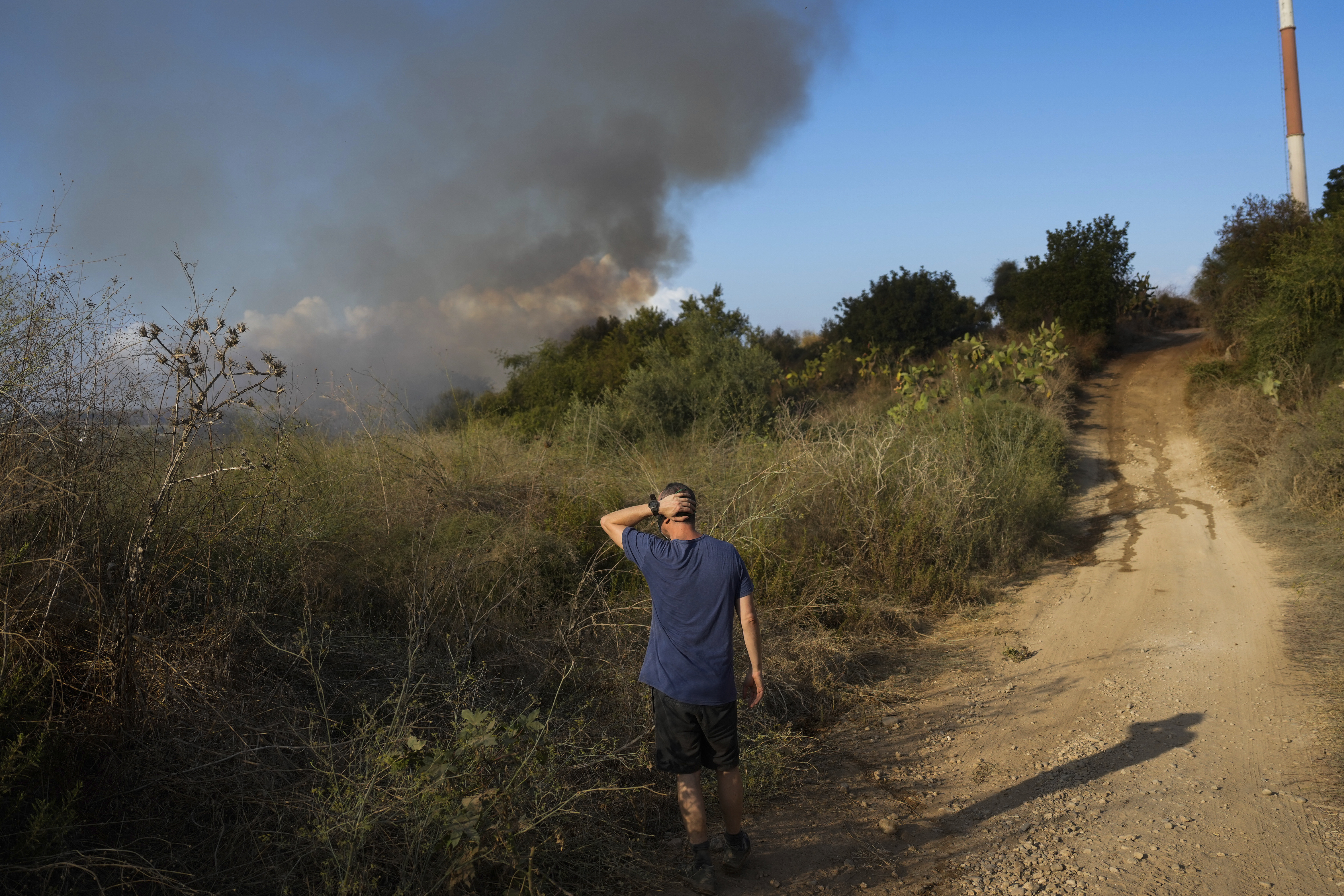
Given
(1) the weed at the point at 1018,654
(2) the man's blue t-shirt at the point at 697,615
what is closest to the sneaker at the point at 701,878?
(2) the man's blue t-shirt at the point at 697,615

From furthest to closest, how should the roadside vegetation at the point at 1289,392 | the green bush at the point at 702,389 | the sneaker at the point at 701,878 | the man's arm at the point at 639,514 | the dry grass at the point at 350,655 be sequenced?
1. the green bush at the point at 702,389
2. the roadside vegetation at the point at 1289,392
3. the man's arm at the point at 639,514
4. the sneaker at the point at 701,878
5. the dry grass at the point at 350,655

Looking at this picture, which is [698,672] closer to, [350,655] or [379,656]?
[379,656]

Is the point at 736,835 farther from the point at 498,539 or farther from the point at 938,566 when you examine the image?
the point at 938,566

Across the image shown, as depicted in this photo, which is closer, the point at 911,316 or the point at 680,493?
the point at 680,493

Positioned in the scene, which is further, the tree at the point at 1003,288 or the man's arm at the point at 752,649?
the tree at the point at 1003,288

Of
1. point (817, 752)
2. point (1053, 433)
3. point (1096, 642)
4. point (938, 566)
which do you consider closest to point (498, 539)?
point (817, 752)

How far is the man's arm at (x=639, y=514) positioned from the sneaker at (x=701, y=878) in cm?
144

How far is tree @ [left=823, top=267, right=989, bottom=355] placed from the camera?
2578cm

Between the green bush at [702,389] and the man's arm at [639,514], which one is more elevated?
the green bush at [702,389]

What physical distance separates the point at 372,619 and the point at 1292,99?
30062 millimetres

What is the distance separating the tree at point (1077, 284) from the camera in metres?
24.1

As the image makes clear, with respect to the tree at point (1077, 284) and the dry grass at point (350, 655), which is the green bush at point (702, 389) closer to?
the dry grass at point (350, 655)

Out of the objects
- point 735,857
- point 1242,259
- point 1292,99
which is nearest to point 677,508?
point 735,857

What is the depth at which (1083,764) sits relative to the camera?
15.4 feet
